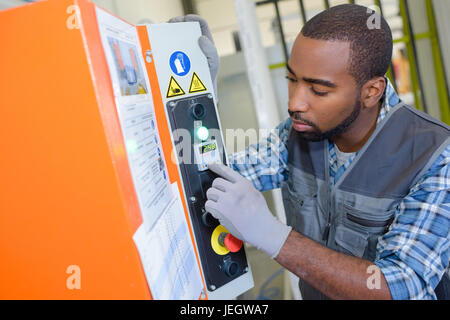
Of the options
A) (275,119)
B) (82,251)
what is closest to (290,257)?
(82,251)

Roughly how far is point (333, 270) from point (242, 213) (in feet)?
0.77

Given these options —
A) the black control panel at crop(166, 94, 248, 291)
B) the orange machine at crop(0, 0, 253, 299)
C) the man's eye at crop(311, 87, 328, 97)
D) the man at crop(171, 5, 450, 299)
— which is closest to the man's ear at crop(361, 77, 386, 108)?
the man at crop(171, 5, 450, 299)

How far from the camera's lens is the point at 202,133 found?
2.52 feet

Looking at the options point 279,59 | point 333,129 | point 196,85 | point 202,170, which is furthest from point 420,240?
point 279,59

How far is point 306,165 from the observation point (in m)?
1.10

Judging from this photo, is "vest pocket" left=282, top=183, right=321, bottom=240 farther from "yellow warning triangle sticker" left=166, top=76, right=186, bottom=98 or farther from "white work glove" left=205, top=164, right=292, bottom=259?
"yellow warning triangle sticker" left=166, top=76, right=186, bottom=98

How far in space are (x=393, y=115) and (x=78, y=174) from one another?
841 millimetres

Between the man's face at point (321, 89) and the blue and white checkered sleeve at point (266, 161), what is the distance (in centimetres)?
22

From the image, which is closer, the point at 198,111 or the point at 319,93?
the point at 198,111

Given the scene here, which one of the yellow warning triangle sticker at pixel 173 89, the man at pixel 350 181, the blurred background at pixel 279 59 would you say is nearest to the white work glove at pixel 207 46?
the man at pixel 350 181

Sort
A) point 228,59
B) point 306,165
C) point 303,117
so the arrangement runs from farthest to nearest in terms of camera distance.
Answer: point 228,59, point 306,165, point 303,117

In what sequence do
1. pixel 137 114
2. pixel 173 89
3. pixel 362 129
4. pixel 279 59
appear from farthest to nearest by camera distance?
1. pixel 279 59
2. pixel 362 129
3. pixel 173 89
4. pixel 137 114

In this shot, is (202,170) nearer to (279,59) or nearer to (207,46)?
(207,46)
